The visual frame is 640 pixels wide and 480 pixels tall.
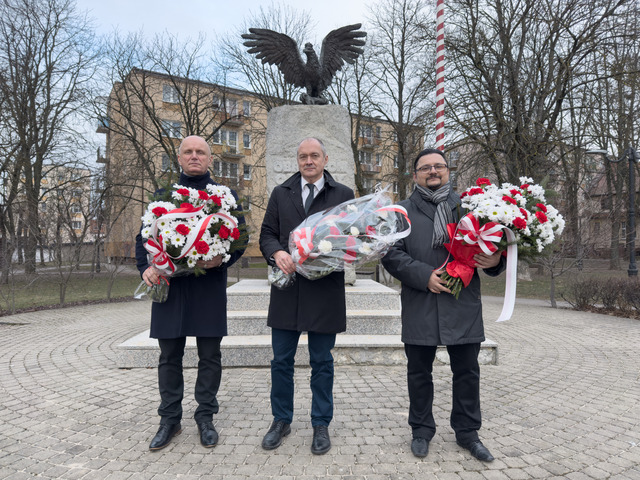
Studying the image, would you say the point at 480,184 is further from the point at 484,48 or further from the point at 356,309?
the point at 484,48

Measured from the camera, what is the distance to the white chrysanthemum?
8.18ft

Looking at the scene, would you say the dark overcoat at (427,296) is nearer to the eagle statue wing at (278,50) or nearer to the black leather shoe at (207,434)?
the black leather shoe at (207,434)

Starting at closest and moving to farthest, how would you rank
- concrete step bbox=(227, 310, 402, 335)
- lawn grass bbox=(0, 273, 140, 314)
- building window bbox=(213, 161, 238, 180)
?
1. concrete step bbox=(227, 310, 402, 335)
2. lawn grass bbox=(0, 273, 140, 314)
3. building window bbox=(213, 161, 238, 180)

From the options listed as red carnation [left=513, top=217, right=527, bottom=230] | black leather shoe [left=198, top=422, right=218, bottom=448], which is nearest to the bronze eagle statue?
red carnation [left=513, top=217, right=527, bottom=230]

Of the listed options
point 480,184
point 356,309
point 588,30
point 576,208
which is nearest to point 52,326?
point 356,309

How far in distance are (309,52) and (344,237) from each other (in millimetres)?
4874

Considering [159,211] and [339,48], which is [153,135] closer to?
[339,48]

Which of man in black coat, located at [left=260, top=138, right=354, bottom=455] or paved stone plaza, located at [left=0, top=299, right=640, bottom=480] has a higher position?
man in black coat, located at [left=260, top=138, right=354, bottom=455]

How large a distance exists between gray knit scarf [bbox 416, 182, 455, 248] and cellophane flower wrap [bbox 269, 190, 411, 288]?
7.8 inches

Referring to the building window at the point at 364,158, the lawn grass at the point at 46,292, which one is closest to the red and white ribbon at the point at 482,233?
the lawn grass at the point at 46,292

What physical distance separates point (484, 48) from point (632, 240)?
28.3 ft

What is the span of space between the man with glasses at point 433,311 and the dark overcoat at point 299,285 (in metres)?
0.43

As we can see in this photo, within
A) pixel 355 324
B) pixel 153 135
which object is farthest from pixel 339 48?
pixel 153 135

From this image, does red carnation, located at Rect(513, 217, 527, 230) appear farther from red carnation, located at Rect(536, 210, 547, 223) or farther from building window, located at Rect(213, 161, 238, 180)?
building window, located at Rect(213, 161, 238, 180)
